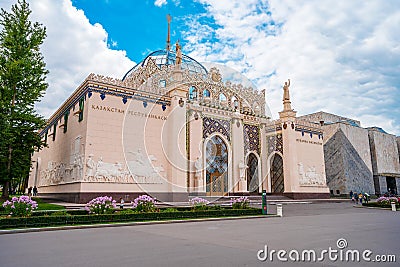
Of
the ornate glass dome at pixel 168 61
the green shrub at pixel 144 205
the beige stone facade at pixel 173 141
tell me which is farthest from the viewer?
the ornate glass dome at pixel 168 61

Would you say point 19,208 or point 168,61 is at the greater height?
point 168,61

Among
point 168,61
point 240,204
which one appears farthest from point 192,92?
point 240,204

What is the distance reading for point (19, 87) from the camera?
19750mm

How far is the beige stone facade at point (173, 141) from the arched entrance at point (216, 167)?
0.30 feet

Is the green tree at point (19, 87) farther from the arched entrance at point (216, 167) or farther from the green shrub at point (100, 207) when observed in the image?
the arched entrance at point (216, 167)

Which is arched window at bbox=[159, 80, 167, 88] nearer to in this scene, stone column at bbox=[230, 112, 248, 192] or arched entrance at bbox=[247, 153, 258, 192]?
stone column at bbox=[230, 112, 248, 192]

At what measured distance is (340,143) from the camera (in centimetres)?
4003

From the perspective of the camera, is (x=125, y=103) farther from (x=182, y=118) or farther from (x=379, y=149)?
(x=379, y=149)

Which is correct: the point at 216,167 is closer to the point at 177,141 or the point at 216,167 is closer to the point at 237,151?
the point at 237,151

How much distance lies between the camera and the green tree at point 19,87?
18641 millimetres

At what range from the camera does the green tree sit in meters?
18.6

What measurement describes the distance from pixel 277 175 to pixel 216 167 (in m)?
8.97

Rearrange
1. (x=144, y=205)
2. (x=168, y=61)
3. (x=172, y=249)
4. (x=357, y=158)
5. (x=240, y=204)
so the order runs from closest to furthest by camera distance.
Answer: (x=172, y=249) → (x=144, y=205) → (x=240, y=204) → (x=168, y=61) → (x=357, y=158)

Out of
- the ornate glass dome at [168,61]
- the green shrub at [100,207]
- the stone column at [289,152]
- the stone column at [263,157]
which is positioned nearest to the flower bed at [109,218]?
the green shrub at [100,207]
